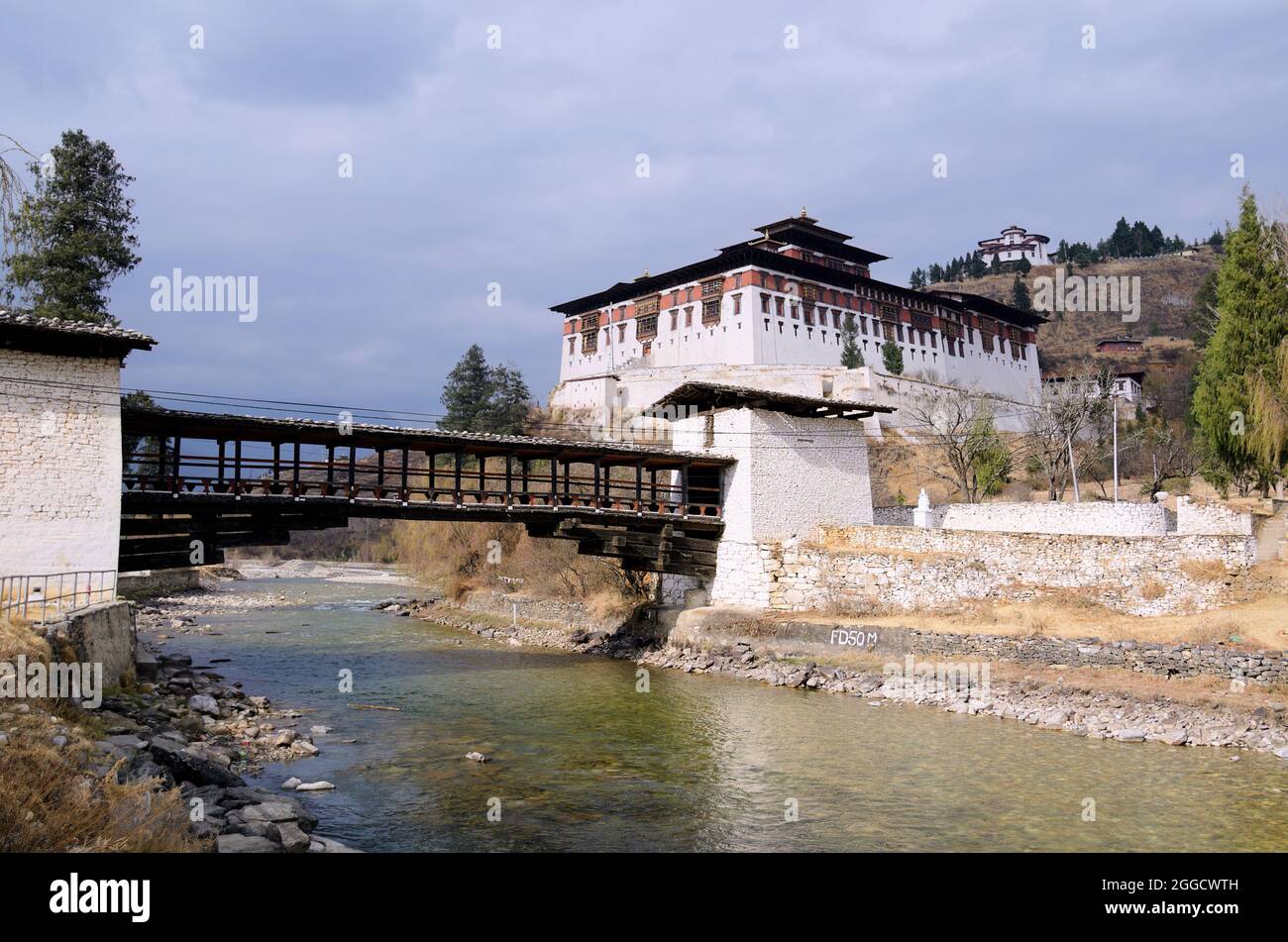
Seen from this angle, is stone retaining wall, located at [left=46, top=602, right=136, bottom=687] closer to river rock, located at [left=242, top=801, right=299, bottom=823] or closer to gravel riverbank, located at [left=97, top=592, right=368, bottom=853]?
gravel riverbank, located at [left=97, top=592, right=368, bottom=853]

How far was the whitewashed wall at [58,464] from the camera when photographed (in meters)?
17.7

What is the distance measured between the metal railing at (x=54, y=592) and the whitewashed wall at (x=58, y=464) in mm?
369

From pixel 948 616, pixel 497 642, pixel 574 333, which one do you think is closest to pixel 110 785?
pixel 948 616

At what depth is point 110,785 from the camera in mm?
9023

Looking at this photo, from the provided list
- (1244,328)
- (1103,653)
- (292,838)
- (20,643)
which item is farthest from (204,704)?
(1244,328)

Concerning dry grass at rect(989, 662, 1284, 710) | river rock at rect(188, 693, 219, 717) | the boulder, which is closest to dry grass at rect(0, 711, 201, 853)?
the boulder

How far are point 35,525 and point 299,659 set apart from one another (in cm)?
1053

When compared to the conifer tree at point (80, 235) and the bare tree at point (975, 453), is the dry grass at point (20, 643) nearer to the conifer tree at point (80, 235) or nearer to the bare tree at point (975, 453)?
the conifer tree at point (80, 235)

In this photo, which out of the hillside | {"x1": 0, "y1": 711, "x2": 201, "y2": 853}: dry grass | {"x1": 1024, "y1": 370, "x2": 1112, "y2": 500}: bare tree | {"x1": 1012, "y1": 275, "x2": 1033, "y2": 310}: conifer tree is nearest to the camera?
{"x1": 0, "y1": 711, "x2": 201, "y2": 853}: dry grass

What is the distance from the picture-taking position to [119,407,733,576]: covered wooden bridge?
2138cm

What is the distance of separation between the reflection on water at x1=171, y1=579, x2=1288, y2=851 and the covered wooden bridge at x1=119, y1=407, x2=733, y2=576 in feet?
14.3

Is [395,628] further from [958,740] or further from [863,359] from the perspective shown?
[863,359]

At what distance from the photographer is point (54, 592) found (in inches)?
690

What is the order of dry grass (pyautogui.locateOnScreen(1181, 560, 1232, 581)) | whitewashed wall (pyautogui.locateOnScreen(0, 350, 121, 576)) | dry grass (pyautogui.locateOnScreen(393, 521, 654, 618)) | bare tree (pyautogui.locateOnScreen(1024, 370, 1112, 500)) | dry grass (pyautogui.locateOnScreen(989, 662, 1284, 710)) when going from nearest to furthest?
whitewashed wall (pyautogui.locateOnScreen(0, 350, 121, 576)) < dry grass (pyautogui.locateOnScreen(989, 662, 1284, 710)) < dry grass (pyautogui.locateOnScreen(1181, 560, 1232, 581)) < dry grass (pyautogui.locateOnScreen(393, 521, 654, 618)) < bare tree (pyautogui.locateOnScreen(1024, 370, 1112, 500))
